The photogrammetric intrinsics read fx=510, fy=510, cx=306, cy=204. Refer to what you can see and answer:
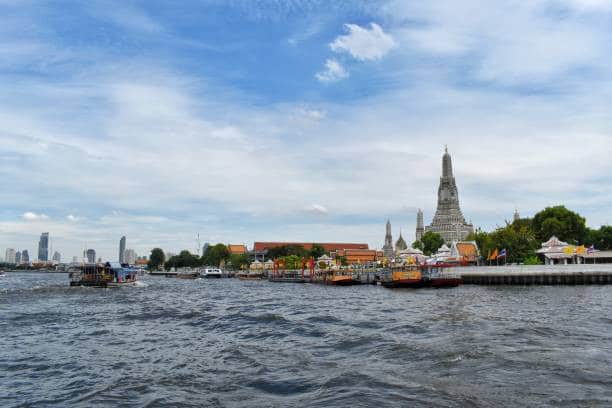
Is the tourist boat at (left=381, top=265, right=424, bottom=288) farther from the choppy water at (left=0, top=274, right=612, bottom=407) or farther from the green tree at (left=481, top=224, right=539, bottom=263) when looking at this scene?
the choppy water at (left=0, top=274, right=612, bottom=407)

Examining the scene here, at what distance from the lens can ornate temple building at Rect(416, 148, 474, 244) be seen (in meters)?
186

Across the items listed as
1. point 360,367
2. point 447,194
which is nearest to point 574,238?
point 360,367

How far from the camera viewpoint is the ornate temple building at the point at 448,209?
609 ft

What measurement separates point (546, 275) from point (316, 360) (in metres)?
55.4

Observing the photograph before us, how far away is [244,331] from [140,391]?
1102 centimetres

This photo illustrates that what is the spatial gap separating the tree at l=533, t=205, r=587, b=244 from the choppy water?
64.5 metres

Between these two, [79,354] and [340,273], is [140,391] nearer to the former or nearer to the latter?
[79,354]

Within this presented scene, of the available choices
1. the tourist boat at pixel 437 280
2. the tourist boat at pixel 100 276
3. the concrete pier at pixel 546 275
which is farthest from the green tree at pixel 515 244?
the tourist boat at pixel 100 276

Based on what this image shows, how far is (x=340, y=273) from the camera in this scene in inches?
3814

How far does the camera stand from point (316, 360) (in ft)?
53.5

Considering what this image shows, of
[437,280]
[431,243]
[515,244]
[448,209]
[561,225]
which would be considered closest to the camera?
[437,280]

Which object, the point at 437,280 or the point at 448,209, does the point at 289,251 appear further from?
the point at 437,280

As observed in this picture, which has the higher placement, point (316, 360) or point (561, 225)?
point (561, 225)

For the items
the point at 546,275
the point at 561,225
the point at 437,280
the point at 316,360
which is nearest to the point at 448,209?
the point at 561,225
